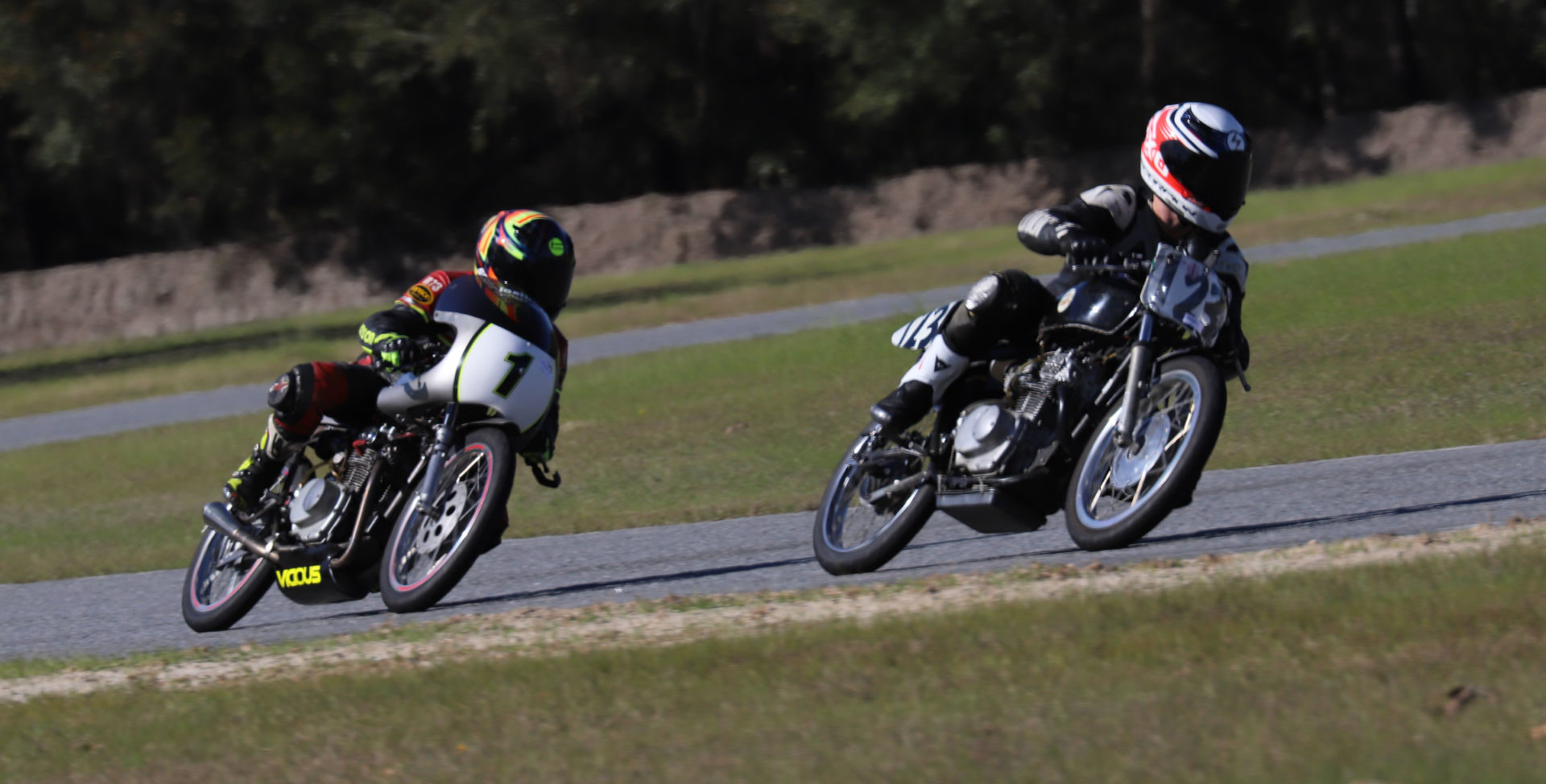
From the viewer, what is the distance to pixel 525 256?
7.68 m

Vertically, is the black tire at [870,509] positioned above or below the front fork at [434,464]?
below

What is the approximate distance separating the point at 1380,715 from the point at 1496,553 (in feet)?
5.77

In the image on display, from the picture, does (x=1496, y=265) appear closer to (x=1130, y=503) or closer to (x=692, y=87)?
(x=1130, y=503)

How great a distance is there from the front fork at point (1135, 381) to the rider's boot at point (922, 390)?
0.77 metres

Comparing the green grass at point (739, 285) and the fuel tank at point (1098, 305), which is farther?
the green grass at point (739, 285)

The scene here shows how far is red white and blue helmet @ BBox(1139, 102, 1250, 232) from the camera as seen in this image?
6.80 meters

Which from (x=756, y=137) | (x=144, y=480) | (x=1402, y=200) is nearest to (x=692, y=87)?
(x=756, y=137)

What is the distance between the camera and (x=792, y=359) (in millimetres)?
16984

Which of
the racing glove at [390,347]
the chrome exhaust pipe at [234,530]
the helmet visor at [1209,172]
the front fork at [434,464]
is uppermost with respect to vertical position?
the helmet visor at [1209,172]

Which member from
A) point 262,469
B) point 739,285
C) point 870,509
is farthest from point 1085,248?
point 739,285

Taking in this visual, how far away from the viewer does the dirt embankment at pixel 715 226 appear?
3088 cm

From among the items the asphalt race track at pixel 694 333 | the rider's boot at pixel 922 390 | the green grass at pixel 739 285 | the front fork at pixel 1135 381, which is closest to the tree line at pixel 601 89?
the green grass at pixel 739 285

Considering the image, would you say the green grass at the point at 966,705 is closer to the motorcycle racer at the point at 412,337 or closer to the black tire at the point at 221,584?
the black tire at the point at 221,584

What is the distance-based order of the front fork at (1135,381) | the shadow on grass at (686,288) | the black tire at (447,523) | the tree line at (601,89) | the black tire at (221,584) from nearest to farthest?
the front fork at (1135,381) → the black tire at (447,523) → the black tire at (221,584) → the shadow on grass at (686,288) → the tree line at (601,89)
